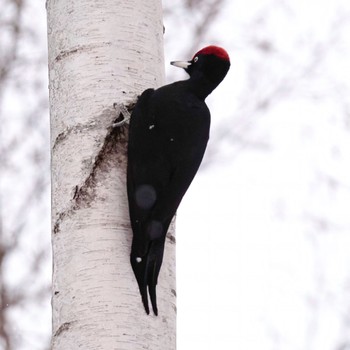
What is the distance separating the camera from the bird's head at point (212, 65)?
1.96 m

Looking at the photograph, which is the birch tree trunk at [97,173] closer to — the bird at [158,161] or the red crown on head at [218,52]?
the bird at [158,161]

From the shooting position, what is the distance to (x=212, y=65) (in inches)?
77.9

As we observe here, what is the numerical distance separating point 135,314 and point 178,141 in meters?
0.41

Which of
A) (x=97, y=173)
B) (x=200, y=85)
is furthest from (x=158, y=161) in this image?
(x=200, y=85)

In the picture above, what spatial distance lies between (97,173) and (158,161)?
0.43ft

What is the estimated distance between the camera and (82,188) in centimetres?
159

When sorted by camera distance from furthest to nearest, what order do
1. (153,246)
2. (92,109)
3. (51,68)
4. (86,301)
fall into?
(51,68), (92,109), (153,246), (86,301)

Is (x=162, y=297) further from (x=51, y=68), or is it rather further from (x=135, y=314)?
(x=51, y=68)

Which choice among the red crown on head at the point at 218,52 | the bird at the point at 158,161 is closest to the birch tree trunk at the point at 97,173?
the bird at the point at 158,161

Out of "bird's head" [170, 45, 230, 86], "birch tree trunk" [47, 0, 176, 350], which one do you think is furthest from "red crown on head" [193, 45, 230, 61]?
"birch tree trunk" [47, 0, 176, 350]

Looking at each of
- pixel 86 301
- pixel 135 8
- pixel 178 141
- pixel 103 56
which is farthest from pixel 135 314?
pixel 135 8

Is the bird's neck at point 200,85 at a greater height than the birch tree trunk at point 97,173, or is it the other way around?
the bird's neck at point 200,85

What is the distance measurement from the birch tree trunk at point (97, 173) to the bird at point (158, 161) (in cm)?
3

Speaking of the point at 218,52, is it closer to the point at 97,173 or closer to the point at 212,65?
the point at 212,65
